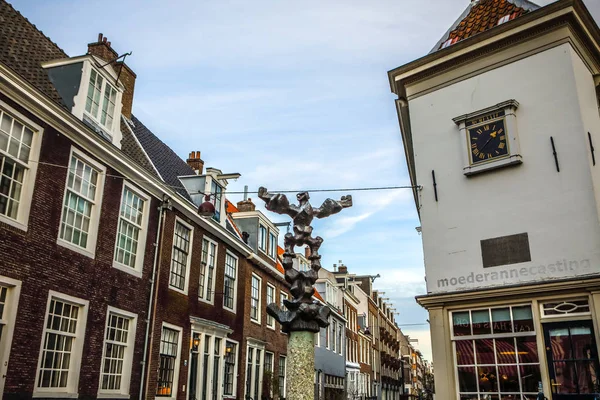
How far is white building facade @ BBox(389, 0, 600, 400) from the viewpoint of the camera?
10.1 metres

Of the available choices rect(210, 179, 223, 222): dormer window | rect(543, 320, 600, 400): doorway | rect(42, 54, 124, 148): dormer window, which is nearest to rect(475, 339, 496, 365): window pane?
rect(543, 320, 600, 400): doorway

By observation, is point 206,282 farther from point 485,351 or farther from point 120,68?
point 485,351

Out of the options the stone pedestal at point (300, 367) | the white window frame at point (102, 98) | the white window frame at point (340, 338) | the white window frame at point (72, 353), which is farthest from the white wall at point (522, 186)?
the white window frame at point (340, 338)

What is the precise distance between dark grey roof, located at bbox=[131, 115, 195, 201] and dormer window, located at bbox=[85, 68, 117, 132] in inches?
120

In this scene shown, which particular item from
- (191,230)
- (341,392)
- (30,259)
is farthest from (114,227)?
(341,392)

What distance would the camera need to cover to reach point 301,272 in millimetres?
7668

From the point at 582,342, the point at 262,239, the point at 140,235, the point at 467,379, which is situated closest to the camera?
the point at 582,342

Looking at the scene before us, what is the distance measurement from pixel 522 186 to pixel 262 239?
15.1m

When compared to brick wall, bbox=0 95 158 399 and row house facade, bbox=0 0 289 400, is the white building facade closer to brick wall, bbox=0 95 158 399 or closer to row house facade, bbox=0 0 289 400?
row house facade, bbox=0 0 289 400

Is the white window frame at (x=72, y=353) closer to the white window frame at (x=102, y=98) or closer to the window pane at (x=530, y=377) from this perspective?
the white window frame at (x=102, y=98)

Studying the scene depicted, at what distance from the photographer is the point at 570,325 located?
9.95 m

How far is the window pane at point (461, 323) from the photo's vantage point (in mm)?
11184

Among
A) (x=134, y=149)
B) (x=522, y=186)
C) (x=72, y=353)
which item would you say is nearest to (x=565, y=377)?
(x=522, y=186)

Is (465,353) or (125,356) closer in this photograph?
(465,353)
